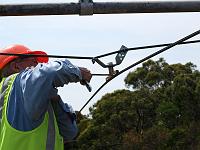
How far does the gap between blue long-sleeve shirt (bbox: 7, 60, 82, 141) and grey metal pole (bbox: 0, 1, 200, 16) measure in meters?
0.24

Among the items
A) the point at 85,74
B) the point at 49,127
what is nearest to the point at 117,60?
the point at 85,74

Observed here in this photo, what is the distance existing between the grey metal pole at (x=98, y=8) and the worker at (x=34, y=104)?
24cm

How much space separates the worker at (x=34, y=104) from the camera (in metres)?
2.49

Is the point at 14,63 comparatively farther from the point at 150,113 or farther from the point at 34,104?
the point at 150,113

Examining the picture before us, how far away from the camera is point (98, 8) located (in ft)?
8.29

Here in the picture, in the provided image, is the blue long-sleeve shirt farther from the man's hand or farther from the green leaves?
the green leaves

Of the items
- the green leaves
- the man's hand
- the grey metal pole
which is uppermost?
the grey metal pole

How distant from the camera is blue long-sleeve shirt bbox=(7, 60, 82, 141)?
2477mm

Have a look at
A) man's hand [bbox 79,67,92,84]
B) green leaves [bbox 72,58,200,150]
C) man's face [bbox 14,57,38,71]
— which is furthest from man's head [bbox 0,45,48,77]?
green leaves [bbox 72,58,200,150]

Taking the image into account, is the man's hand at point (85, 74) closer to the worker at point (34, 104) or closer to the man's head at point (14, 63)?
the worker at point (34, 104)

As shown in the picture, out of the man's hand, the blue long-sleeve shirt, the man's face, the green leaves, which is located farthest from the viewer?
the green leaves

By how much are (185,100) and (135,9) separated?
83.3ft

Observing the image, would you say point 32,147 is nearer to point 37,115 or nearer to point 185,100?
point 37,115

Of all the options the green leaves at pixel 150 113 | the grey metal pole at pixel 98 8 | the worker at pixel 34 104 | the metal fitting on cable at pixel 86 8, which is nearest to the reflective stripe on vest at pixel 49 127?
the worker at pixel 34 104
